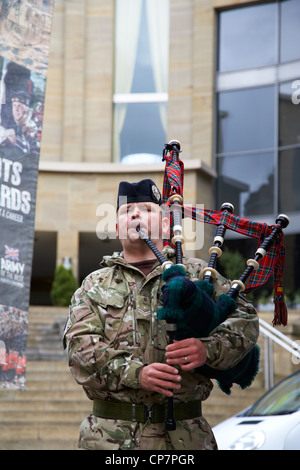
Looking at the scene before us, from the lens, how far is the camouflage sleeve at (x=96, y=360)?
3.30 meters

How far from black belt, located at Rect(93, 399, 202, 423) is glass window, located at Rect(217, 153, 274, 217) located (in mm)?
15358

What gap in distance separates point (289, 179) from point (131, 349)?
15.8 metres

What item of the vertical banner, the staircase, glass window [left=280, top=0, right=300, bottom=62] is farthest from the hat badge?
glass window [left=280, top=0, right=300, bottom=62]

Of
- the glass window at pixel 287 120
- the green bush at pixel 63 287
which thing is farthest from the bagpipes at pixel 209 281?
the glass window at pixel 287 120

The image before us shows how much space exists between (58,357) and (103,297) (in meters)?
9.60

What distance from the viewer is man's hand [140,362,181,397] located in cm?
317

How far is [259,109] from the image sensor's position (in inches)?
750

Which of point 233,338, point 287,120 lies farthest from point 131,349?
point 287,120

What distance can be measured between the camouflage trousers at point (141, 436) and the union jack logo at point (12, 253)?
424 cm

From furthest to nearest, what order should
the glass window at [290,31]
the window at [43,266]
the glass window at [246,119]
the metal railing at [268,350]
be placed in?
the window at [43,266] < the glass window at [246,119] < the glass window at [290,31] < the metal railing at [268,350]

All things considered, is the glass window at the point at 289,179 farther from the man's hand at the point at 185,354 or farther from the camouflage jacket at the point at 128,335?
the man's hand at the point at 185,354

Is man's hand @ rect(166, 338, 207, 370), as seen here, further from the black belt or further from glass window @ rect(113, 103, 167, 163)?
glass window @ rect(113, 103, 167, 163)

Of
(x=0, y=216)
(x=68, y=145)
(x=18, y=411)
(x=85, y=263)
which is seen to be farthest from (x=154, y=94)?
(x=0, y=216)

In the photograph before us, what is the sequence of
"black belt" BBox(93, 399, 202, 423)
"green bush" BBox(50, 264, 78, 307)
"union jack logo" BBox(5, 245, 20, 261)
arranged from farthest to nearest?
"green bush" BBox(50, 264, 78, 307)
"union jack logo" BBox(5, 245, 20, 261)
"black belt" BBox(93, 399, 202, 423)
